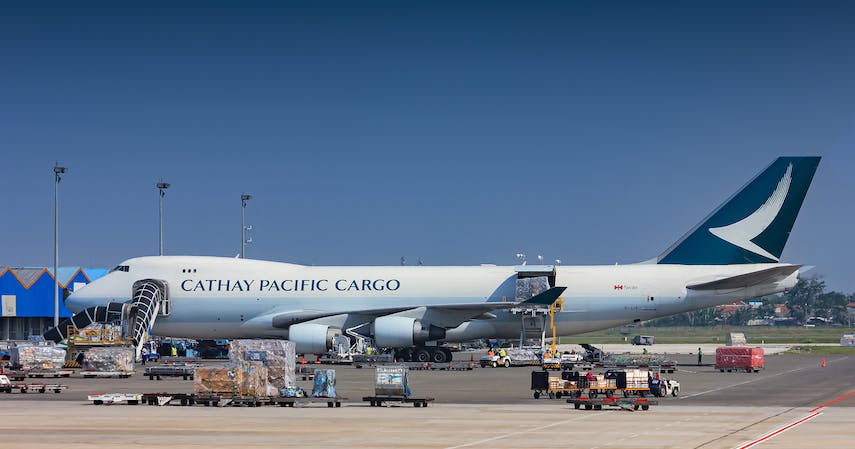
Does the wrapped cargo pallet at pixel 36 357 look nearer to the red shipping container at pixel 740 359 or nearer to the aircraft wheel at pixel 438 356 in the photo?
the aircraft wheel at pixel 438 356

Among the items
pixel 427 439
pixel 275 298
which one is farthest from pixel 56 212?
pixel 427 439

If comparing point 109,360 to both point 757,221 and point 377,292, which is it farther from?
point 757,221

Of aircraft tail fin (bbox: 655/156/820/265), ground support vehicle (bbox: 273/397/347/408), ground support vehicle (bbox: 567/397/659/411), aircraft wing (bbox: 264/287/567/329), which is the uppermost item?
aircraft tail fin (bbox: 655/156/820/265)

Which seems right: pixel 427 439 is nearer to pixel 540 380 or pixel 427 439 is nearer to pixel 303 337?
pixel 540 380

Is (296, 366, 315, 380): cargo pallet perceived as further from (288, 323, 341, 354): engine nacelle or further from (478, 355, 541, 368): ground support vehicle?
(478, 355, 541, 368): ground support vehicle

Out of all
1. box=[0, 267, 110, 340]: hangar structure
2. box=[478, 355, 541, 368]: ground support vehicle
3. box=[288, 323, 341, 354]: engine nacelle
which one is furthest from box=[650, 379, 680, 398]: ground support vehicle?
box=[0, 267, 110, 340]: hangar structure

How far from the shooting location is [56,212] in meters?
68.1

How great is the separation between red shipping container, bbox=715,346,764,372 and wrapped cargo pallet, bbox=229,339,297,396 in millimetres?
24243

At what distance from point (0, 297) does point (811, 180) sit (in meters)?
61.3

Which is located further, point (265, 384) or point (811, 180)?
point (811, 180)

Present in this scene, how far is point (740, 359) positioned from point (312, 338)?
20588mm

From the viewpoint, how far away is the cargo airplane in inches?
2240

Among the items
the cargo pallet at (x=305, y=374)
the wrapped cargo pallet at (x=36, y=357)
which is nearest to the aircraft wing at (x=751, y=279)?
the cargo pallet at (x=305, y=374)

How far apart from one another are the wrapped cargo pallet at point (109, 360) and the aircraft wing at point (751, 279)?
27659 mm
